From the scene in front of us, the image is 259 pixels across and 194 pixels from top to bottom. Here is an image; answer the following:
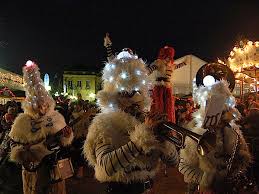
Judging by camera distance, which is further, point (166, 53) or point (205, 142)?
point (166, 53)

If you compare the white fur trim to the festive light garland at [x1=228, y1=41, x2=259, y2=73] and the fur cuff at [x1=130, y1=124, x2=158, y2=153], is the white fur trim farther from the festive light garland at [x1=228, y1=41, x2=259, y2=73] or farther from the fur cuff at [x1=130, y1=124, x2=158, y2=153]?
the festive light garland at [x1=228, y1=41, x2=259, y2=73]

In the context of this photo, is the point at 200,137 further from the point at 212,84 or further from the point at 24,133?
the point at 24,133

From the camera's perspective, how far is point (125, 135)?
3016mm

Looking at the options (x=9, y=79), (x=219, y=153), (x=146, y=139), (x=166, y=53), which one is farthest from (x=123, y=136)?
(x=9, y=79)

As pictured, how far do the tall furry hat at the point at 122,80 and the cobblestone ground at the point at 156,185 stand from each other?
4.71m

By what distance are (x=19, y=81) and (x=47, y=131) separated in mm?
18707

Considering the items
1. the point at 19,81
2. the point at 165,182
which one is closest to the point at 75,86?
the point at 19,81

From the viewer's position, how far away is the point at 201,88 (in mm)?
4473

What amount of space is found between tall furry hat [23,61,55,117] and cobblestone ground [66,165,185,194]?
3142 mm

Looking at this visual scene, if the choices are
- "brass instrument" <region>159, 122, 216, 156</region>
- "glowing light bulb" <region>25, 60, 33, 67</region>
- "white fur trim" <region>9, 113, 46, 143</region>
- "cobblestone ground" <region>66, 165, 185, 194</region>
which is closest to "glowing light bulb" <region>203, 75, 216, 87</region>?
"brass instrument" <region>159, 122, 216, 156</region>

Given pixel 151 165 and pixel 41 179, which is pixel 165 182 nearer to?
pixel 41 179

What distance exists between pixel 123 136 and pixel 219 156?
139cm

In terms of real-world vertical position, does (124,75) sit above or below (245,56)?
below

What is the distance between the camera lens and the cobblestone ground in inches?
309
